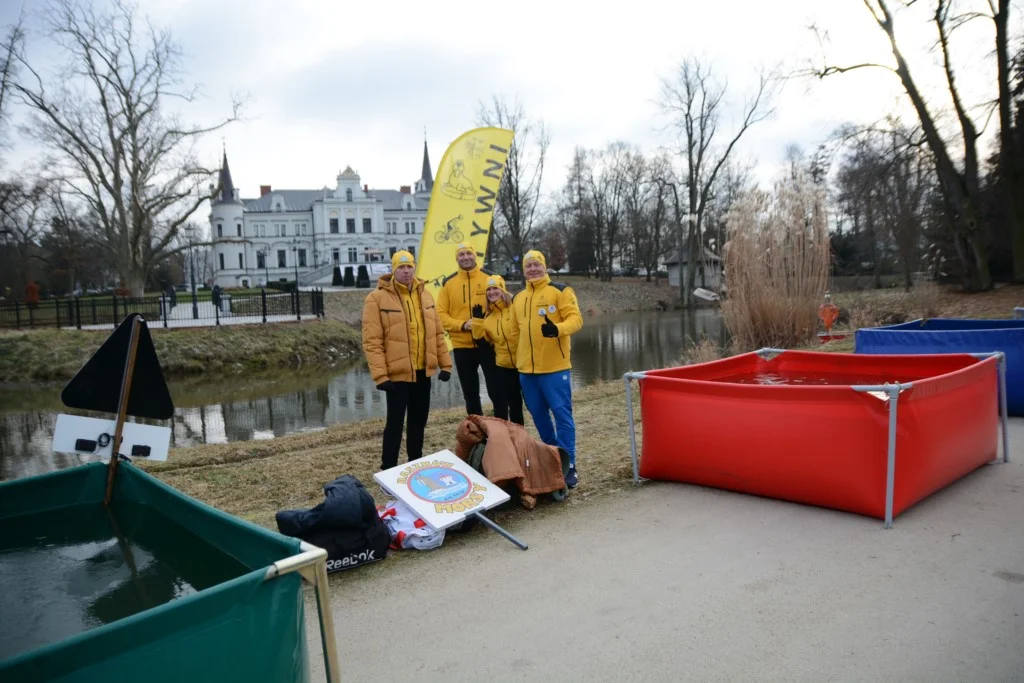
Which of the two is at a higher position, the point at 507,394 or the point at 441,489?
the point at 507,394

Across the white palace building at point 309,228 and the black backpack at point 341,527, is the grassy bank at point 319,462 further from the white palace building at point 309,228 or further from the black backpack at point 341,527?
the white palace building at point 309,228

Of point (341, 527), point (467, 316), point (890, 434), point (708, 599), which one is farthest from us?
point (467, 316)

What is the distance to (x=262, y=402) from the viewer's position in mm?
16594

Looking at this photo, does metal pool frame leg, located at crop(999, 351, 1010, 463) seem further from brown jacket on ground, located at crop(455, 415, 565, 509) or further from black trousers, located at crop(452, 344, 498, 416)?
black trousers, located at crop(452, 344, 498, 416)

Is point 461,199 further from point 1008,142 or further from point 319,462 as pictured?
point 1008,142

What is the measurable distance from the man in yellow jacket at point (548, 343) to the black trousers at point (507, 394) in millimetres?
679

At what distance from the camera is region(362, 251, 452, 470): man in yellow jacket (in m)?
5.75

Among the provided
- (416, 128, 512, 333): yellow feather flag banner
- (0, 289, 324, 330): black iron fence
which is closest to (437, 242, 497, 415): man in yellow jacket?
(416, 128, 512, 333): yellow feather flag banner

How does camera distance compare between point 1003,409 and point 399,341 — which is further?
point 1003,409

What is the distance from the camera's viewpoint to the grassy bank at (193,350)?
21.5m

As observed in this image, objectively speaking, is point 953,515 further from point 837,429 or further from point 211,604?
point 211,604

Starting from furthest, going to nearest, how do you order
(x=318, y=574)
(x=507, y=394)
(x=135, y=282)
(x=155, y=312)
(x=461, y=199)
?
(x=135, y=282)
(x=155, y=312)
(x=461, y=199)
(x=507, y=394)
(x=318, y=574)

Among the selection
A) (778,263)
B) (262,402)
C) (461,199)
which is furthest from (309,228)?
(461,199)

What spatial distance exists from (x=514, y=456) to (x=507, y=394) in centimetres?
142
